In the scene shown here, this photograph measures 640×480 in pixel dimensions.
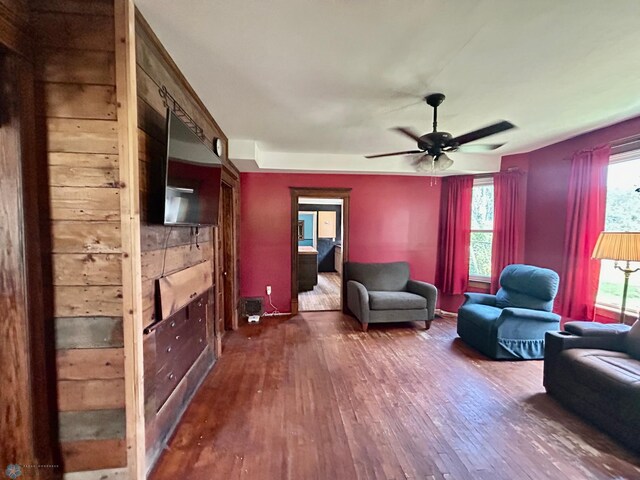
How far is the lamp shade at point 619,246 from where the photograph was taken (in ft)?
7.12

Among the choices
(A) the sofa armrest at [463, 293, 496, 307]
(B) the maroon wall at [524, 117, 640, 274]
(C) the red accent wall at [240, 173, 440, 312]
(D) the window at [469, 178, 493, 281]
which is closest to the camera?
(B) the maroon wall at [524, 117, 640, 274]

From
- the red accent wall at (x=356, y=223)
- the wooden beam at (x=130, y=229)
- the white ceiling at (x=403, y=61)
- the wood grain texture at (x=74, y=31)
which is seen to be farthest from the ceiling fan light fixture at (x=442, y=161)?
the wood grain texture at (x=74, y=31)

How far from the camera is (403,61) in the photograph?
1717 millimetres

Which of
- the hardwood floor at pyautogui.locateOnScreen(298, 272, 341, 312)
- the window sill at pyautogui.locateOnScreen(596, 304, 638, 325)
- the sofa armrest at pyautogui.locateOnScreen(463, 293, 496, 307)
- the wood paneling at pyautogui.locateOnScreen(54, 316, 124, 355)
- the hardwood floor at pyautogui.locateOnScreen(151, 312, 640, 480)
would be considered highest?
the wood paneling at pyautogui.locateOnScreen(54, 316, 124, 355)

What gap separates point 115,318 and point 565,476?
257cm

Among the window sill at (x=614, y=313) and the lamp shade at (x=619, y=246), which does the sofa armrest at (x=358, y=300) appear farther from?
the window sill at (x=614, y=313)

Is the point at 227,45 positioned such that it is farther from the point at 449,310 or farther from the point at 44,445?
the point at 449,310

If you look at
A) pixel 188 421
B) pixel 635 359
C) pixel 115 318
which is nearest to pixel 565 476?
pixel 635 359

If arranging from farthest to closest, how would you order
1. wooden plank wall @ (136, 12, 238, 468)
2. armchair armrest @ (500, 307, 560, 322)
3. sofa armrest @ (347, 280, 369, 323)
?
sofa armrest @ (347, 280, 369, 323) → armchair armrest @ (500, 307, 560, 322) → wooden plank wall @ (136, 12, 238, 468)

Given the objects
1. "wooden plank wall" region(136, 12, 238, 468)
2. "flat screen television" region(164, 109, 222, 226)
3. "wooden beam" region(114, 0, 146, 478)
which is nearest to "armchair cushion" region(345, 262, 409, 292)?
"flat screen television" region(164, 109, 222, 226)

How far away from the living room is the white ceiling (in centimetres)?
2

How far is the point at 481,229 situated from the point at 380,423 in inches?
136

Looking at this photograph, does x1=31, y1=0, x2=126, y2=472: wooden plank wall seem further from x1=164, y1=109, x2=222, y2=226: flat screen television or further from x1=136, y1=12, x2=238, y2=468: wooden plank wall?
x1=164, y1=109, x2=222, y2=226: flat screen television

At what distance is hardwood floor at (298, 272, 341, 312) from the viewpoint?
4.79 metres
